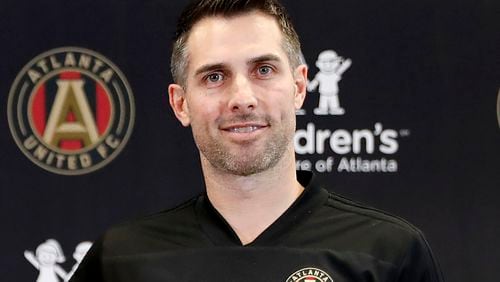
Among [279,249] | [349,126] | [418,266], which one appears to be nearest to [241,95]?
[279,249]

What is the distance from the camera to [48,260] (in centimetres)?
233

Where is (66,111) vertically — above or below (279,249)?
above

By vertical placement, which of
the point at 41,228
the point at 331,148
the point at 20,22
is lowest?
the point at 41,228

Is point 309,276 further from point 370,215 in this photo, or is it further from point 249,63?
point 249,63

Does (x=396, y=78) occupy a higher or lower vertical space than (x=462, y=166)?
higher

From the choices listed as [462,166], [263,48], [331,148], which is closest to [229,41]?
[263,48]

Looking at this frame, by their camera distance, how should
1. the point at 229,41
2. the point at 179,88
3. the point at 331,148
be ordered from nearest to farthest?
the point at 229,41 → the point at 179,88 → the point at 331,148

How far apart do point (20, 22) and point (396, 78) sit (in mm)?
1007

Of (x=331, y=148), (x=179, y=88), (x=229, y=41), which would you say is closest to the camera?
(x=229, y=41)

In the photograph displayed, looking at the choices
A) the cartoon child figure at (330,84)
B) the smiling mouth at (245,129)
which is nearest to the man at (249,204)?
the smiling mouth at (245,129)

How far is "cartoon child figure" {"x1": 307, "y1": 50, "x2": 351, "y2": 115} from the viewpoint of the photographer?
2336 millimetres

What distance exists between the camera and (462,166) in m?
2.34

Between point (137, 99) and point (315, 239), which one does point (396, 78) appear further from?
point (315, 239)

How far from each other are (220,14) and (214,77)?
0.35ft
